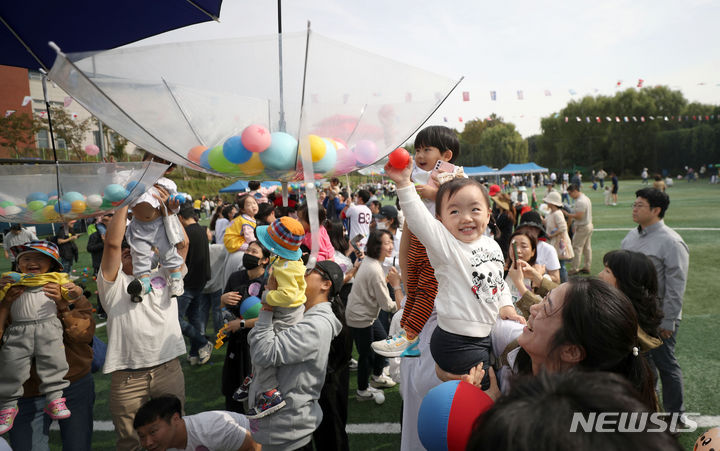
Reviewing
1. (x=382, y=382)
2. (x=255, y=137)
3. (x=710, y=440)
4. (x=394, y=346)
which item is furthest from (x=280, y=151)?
(x=382, y=382)

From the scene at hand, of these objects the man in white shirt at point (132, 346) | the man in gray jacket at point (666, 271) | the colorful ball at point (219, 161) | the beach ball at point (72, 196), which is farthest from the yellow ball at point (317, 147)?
the man in gray jacket at point (666, 271)

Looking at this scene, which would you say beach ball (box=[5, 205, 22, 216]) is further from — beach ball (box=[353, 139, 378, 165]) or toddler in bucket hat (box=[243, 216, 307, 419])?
beach ball (box=[353, 139, 378, 165])

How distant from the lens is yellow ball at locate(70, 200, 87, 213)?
5.51ft

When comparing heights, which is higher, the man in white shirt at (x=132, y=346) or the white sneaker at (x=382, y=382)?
the man in white shirt at (x=132, y=346)

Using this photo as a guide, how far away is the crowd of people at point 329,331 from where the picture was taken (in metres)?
1.34

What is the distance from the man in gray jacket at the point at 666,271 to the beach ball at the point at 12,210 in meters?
4.46

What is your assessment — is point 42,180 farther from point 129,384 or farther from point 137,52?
point 129,384

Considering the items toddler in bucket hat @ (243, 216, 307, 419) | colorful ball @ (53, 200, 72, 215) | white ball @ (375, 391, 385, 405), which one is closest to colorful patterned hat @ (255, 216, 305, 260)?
toddler in bucket hat @ (243, 216, 307, 419)

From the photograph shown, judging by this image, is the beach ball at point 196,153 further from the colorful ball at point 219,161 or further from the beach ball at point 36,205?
the beach ball at point 36,205

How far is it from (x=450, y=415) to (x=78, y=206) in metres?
1.75

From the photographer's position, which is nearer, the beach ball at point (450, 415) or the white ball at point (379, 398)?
the beach ball at point (450, 415)

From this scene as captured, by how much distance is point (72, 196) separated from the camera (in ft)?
5.44

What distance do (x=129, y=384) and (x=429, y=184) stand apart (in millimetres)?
2615

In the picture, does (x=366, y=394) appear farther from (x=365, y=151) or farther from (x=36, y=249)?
(x=365, y=151)
